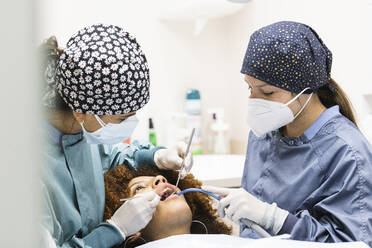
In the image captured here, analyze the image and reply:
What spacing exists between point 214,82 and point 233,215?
1.70m

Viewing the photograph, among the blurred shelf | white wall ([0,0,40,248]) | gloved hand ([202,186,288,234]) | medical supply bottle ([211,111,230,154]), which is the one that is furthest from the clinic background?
gloved hand ([202,186,288,234])

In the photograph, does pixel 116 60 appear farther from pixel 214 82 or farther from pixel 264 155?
pixel 214 82

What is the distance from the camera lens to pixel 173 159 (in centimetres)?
152

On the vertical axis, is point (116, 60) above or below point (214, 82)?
above

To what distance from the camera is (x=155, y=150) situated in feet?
5.32

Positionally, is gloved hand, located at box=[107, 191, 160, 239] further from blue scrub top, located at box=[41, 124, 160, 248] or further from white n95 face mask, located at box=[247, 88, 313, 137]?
white n95 face mask, located at box=[247, 88, 313, 137]

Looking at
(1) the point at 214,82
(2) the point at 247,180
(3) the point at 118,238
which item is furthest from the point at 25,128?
(1) the point at 214,82

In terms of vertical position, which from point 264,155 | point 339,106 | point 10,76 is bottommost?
point 264,155

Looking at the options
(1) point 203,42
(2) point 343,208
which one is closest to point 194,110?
(1) point 203,42

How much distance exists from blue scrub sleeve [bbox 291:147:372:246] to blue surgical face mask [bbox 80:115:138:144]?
0.68 m

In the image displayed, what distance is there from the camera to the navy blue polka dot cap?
131cm

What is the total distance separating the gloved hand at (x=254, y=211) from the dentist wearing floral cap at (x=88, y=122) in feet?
0.92

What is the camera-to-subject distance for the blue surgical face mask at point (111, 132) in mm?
1271

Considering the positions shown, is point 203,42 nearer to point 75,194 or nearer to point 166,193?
point 166,193
